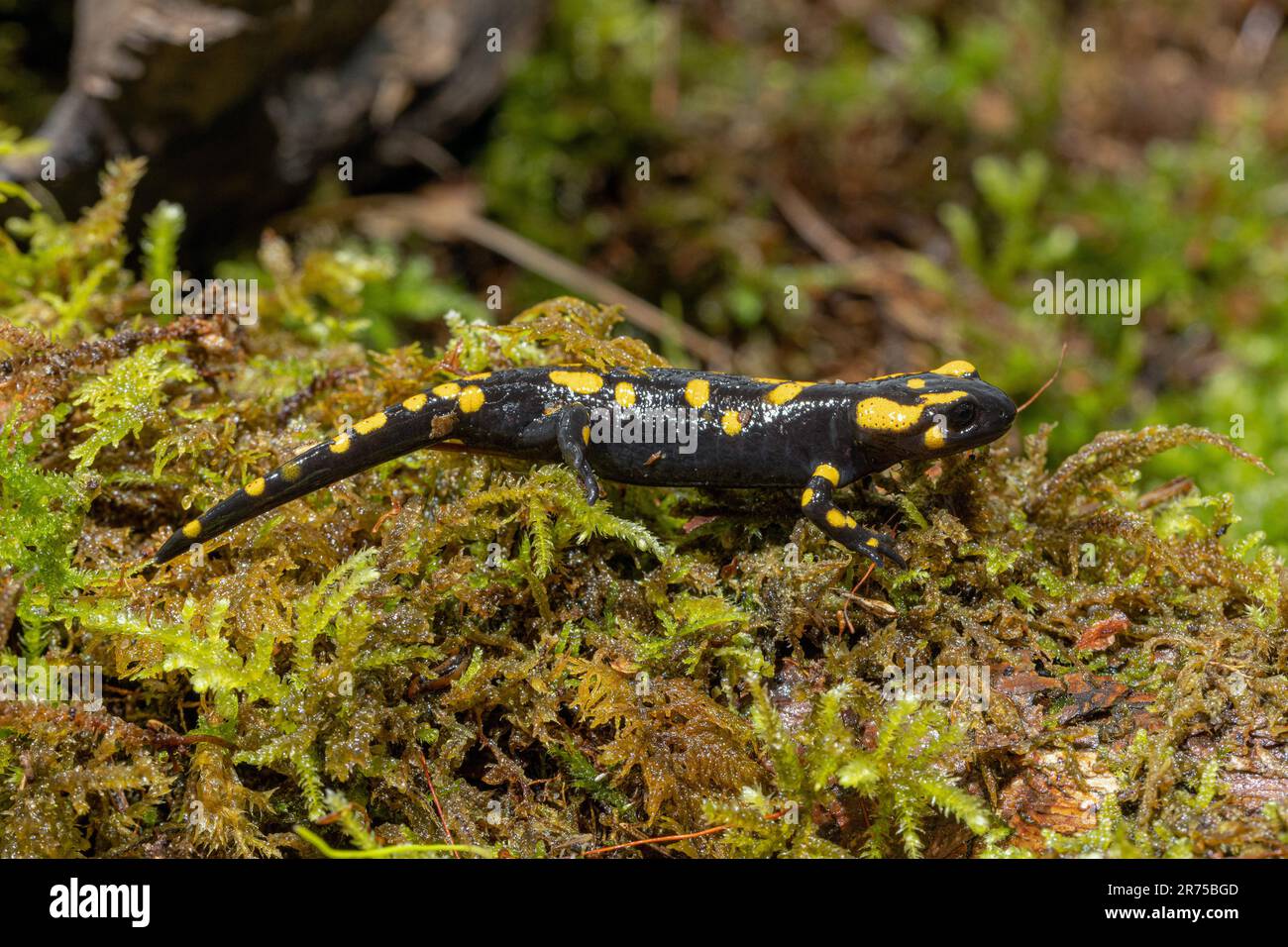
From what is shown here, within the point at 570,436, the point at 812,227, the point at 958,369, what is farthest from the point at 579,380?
the point at 812,227

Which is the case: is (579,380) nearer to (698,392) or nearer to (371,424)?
(698,392)

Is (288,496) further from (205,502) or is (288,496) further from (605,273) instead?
(605,273)

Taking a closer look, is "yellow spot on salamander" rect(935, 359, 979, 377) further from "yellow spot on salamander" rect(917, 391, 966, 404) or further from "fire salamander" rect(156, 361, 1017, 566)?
"yellow spot on salamander" rect(917, 391, 966, 404)

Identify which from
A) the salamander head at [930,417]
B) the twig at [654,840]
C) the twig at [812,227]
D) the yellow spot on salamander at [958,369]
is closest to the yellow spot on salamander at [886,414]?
the salamander head at [930,417]

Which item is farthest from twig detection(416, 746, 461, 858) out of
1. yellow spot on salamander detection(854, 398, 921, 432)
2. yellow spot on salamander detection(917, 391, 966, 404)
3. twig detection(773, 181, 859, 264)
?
twig detection(773, 181, 859, 264)

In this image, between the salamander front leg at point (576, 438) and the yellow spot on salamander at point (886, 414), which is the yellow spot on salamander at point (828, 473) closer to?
the yellow spot on salamander at point (886, 414)
